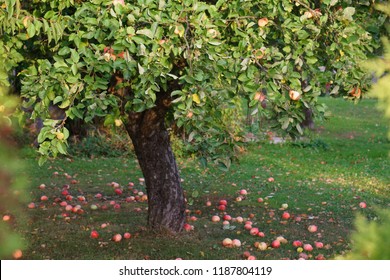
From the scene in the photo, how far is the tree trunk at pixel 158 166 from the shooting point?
5.96 metres

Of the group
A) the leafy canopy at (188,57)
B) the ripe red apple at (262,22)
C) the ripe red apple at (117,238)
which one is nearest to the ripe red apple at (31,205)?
the ripe red apple at (117,238)

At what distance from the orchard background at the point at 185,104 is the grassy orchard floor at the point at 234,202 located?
1.3 inches

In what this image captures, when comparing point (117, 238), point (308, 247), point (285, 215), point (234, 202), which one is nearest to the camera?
point (308, 247)

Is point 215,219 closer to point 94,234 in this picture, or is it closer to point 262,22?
point 94,234

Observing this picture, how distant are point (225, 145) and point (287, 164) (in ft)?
23.1

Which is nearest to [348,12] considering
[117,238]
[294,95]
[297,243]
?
[294,95]

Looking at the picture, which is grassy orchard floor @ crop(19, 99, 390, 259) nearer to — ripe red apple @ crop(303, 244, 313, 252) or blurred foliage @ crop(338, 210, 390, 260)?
ripe red apple @ crop(303, 244, 313, 252)

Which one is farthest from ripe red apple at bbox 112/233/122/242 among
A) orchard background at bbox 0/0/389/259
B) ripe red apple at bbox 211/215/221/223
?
ripe red apple at bbox 211/215/221/223

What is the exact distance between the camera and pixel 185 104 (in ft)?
13.2

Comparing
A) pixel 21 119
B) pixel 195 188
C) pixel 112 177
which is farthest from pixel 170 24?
pixel 112 177

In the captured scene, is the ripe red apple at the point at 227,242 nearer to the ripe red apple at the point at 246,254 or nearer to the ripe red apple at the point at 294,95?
the ripe red apple at the point at 246,254

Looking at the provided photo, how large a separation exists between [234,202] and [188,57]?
14.5 ft

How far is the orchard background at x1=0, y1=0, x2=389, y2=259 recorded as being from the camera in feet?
13.1

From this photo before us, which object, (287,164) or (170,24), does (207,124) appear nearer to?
(170,24)
